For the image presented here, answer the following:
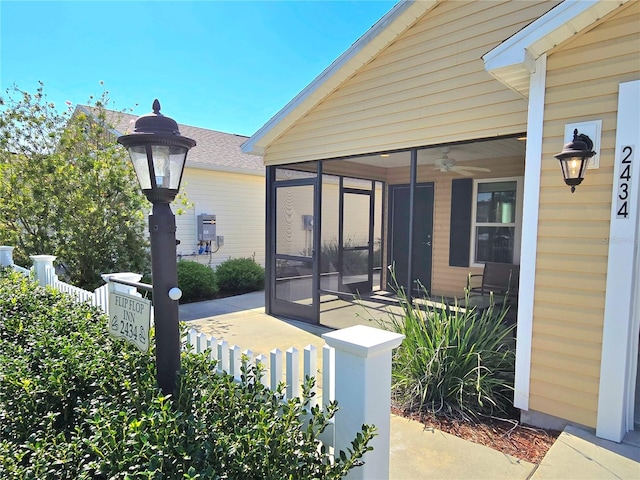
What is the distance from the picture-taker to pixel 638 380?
3.61m

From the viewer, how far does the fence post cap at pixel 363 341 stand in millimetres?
1411

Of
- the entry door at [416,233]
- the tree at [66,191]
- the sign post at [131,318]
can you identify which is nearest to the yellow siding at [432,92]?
the entry door at [416,233]

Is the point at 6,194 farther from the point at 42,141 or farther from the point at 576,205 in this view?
the point at 576,205

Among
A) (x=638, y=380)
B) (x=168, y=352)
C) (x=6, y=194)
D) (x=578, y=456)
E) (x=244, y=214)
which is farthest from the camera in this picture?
(x=244, y=214)

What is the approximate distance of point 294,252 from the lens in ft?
19.9

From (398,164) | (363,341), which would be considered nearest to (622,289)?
(363,341)

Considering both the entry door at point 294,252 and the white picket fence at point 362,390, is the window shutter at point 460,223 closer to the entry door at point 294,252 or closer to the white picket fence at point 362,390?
the entry door at point 294,252

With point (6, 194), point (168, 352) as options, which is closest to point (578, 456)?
point (168, 352)

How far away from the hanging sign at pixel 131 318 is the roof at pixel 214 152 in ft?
26.5

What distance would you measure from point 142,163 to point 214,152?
10063 millimetres

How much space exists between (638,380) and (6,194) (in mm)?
9107

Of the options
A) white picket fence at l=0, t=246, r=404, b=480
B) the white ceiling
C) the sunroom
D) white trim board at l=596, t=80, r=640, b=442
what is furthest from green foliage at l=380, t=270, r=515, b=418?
the white ceiling

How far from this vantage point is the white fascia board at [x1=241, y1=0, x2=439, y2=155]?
431cm

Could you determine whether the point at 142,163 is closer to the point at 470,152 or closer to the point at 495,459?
the point at 495,459
